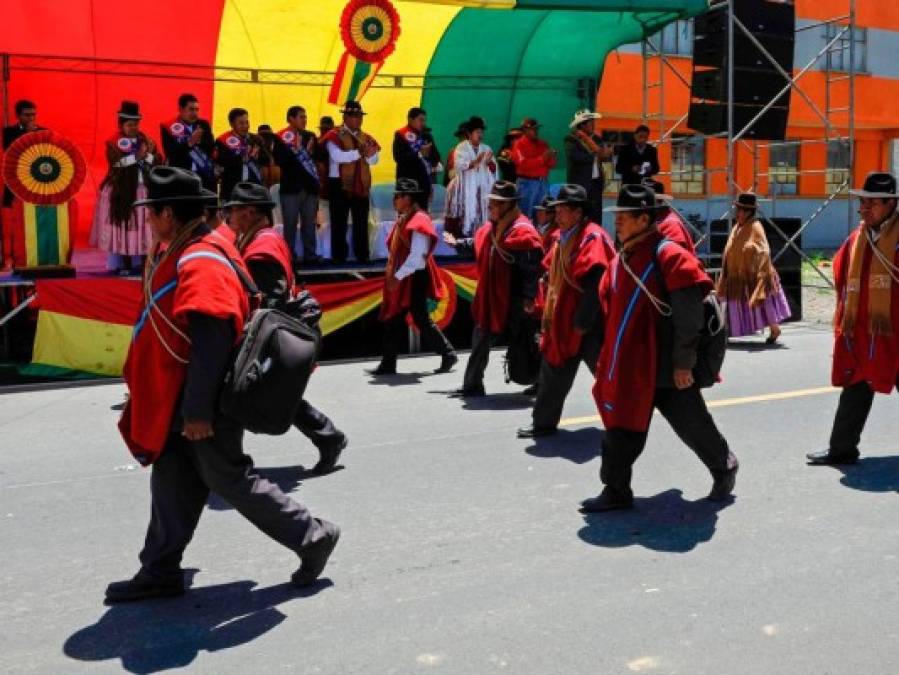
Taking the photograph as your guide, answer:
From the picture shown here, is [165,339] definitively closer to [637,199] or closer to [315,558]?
[315,558]

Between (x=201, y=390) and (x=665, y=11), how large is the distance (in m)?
9.90

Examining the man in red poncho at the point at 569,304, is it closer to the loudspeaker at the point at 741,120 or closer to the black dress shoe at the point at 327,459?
the black dress shoe at the point at 327,459

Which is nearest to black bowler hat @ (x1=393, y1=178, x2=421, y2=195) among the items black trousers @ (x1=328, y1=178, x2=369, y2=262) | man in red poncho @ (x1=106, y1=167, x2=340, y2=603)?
black trousers @ (x1=328, y1=178, x2=369, y2=262)

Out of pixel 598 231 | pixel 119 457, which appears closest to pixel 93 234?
pixel 119 457

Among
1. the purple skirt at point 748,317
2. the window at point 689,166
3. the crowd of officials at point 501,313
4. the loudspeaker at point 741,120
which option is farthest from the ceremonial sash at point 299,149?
the window at point 689,166

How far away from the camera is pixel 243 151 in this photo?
39.6ft

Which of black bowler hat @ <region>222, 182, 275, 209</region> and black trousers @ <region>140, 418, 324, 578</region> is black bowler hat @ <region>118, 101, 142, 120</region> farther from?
black trousers @ <region>140, 418, 324, 578</region>

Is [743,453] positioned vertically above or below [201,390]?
below

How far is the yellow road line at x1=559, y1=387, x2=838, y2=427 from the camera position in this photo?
789 cm

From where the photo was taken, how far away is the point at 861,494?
19.2 ft

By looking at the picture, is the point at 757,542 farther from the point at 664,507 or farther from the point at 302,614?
the point at 302,614

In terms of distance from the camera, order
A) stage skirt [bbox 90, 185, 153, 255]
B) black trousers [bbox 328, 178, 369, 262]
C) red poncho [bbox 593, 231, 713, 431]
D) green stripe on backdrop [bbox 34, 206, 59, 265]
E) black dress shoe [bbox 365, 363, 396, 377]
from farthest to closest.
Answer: black trousers [bbox 328, 178, 369, 262] → stage skirt [bbox 90, 185, 153, 255] → green stripe on backdrop [bbox 34, 206, 59, 265] → black dress shoe [bbox 365, 363, 396, 377] → red poncho [bbox 593, 231, 713, 431]

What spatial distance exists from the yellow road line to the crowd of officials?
422 mm

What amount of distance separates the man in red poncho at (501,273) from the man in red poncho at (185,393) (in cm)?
435
